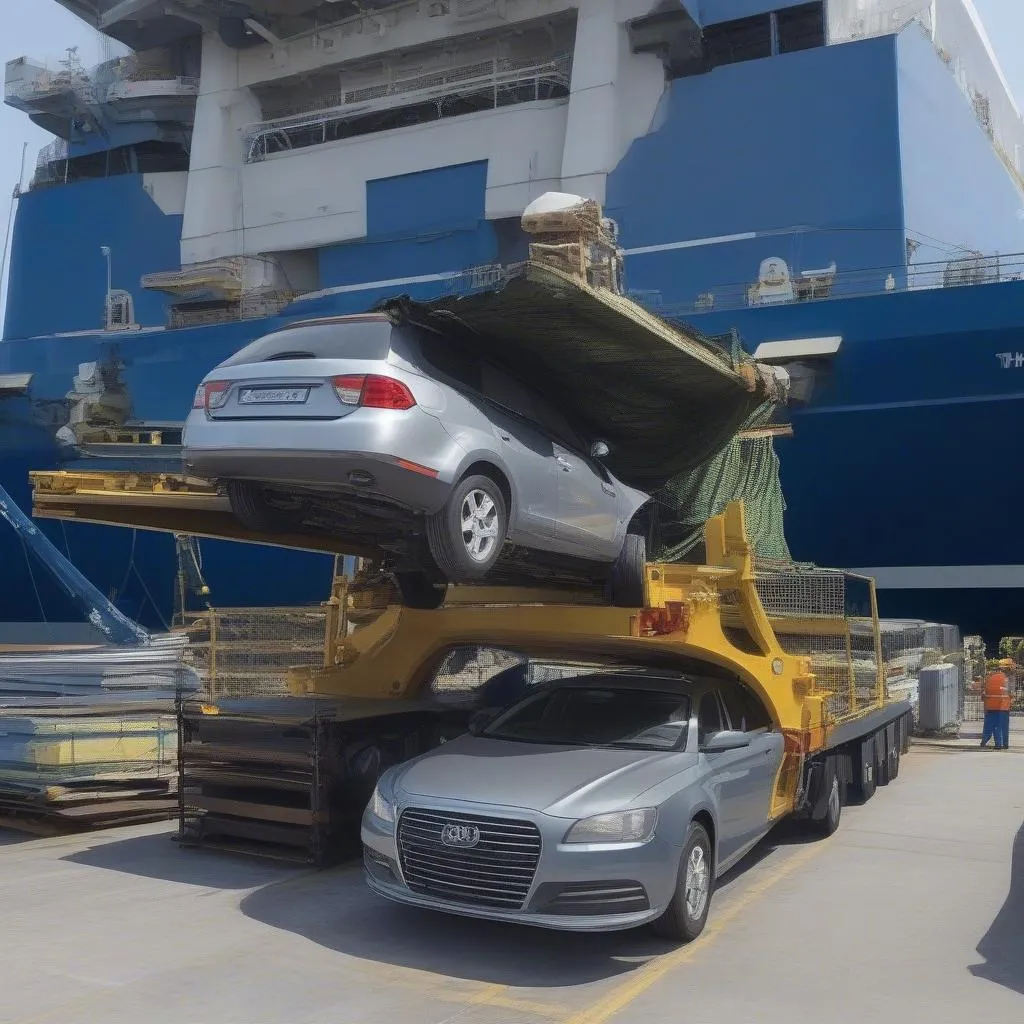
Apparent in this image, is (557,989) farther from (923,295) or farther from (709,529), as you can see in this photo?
(923,295)

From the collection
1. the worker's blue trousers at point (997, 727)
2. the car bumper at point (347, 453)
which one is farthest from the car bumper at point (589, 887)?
the worker's blue trousers at point (997, 727)

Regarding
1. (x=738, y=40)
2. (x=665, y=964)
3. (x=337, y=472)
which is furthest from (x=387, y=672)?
(x=738, y=40)

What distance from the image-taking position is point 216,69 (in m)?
27.4

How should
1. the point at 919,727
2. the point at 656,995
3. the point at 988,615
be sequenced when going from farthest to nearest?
the point at 988,615 → the point at 919,727 → the point at 656,995

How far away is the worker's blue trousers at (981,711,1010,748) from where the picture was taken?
13.7 meters

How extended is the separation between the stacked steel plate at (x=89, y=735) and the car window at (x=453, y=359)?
13.1 feet

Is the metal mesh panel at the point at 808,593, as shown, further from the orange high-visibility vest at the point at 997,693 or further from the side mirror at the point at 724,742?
the orange high-visibility vest at the point at 997,693

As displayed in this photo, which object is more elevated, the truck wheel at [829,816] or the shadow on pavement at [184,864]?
the truck wheel at [829,816]

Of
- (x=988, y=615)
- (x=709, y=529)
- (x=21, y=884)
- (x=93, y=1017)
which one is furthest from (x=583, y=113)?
(x=93, y=1017)

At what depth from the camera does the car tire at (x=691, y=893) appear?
5461 mm

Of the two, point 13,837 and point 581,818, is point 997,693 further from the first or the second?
point 13,837

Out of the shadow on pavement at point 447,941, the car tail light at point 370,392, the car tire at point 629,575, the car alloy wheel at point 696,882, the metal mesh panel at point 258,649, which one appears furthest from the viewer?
the metal mesh panel at point 258,649

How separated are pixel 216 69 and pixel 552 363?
24.2 metres

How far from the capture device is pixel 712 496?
380 inches
